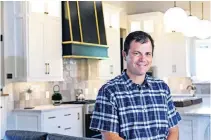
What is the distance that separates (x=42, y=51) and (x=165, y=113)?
3952 mm

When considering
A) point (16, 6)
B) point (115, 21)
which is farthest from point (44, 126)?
point (115, 21)

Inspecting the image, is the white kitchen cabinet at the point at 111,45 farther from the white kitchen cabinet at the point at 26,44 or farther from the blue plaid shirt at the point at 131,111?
the blue plaid shirt at the point at 131,111

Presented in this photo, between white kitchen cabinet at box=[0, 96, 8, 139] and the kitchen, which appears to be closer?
white kitchen cabinet at box=[0, 96, 8, 139]

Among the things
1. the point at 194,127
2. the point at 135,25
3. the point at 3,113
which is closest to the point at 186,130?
the point at 194,127

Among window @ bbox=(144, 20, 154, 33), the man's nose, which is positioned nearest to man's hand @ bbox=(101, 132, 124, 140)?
the man's nose

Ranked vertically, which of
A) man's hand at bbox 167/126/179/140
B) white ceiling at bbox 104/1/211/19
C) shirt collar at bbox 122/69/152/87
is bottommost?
man's hand at bbox 167/126/179/140

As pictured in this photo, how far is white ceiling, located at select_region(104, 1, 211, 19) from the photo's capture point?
7.53 metres

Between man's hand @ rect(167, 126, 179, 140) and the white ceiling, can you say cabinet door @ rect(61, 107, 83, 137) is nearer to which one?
the white ceiling

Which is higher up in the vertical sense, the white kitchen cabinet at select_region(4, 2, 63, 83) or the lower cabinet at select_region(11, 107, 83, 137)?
the white kitchen cabinet at select_region(4, 2, 63, 83)

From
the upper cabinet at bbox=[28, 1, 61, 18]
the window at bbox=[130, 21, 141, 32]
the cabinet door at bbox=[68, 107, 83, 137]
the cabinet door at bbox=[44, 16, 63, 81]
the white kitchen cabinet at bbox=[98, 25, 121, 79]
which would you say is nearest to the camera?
the upper cabinet at bbox=[28, 1, 61, 18]

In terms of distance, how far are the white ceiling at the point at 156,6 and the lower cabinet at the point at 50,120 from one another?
10.4ft

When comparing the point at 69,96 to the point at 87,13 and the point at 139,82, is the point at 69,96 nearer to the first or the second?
the point at 87,13

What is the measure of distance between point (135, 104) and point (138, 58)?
225 mm

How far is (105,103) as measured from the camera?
1.61 m
